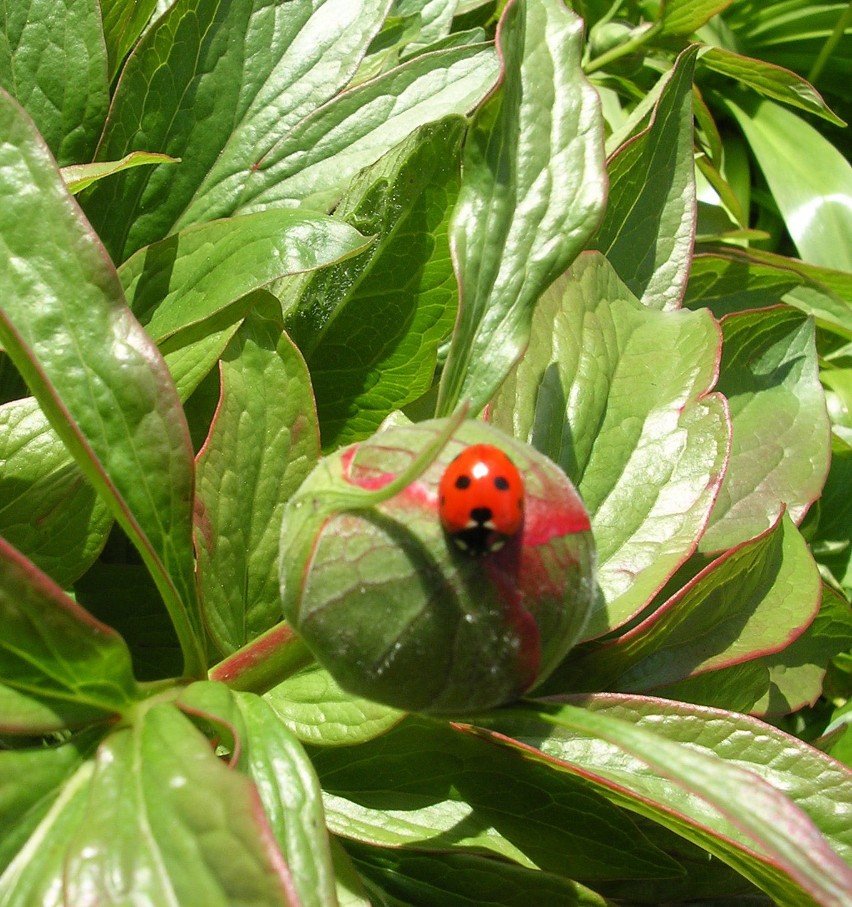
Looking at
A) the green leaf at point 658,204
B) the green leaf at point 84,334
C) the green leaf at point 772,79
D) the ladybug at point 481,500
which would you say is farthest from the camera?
the green leaf at point 772,79

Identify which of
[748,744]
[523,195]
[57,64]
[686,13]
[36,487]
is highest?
[686,13]

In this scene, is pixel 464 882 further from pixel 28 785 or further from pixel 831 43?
pixel 831 43

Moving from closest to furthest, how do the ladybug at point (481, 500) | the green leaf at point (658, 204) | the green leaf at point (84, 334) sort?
the ladybug at point (481, 500) < the green leaf at point (84, 334) < the green leaf at point (658, 204)

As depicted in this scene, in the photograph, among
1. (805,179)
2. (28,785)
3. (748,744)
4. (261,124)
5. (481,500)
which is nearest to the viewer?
(481,500)

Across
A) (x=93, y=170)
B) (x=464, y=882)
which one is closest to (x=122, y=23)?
(x=93, y=170)

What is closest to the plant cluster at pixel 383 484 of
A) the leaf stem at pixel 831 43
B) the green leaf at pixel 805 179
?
the green leaf at pixel 805 179

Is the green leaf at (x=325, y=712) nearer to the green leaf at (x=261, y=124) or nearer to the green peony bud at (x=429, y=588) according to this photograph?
the green peony bud at (x=429, y=588)

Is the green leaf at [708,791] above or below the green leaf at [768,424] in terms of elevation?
below

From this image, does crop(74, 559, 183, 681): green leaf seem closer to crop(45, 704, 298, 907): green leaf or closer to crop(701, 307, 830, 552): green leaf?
crop(45, 704, 298, 907): green leaf
